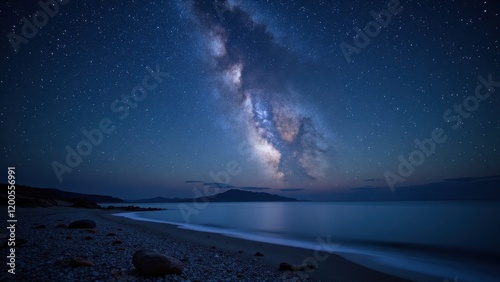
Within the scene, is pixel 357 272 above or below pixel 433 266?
above

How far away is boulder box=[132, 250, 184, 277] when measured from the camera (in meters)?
6.04

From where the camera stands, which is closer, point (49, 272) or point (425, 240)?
point (49, 272)

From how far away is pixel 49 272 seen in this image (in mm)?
5605

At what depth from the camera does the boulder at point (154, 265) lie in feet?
19.8

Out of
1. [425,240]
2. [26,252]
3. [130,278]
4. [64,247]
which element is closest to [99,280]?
[130,278]

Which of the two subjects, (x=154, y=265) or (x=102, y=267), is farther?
(x=102, y=267)

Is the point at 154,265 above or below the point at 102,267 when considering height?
above

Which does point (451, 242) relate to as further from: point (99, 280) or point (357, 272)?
point (99, 280)

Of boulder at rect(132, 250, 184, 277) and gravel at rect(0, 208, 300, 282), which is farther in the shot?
boulder at rect(132, 250, 184, 277)

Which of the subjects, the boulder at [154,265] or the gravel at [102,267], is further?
the boulder at [154,265]

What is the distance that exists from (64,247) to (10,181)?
3.85m

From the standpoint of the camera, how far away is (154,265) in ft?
19.9

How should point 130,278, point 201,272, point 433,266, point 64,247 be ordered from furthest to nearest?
point 433,266 < point 64,247 < point 201,272 < point 130,278

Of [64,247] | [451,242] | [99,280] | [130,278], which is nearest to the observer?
[99,280]
